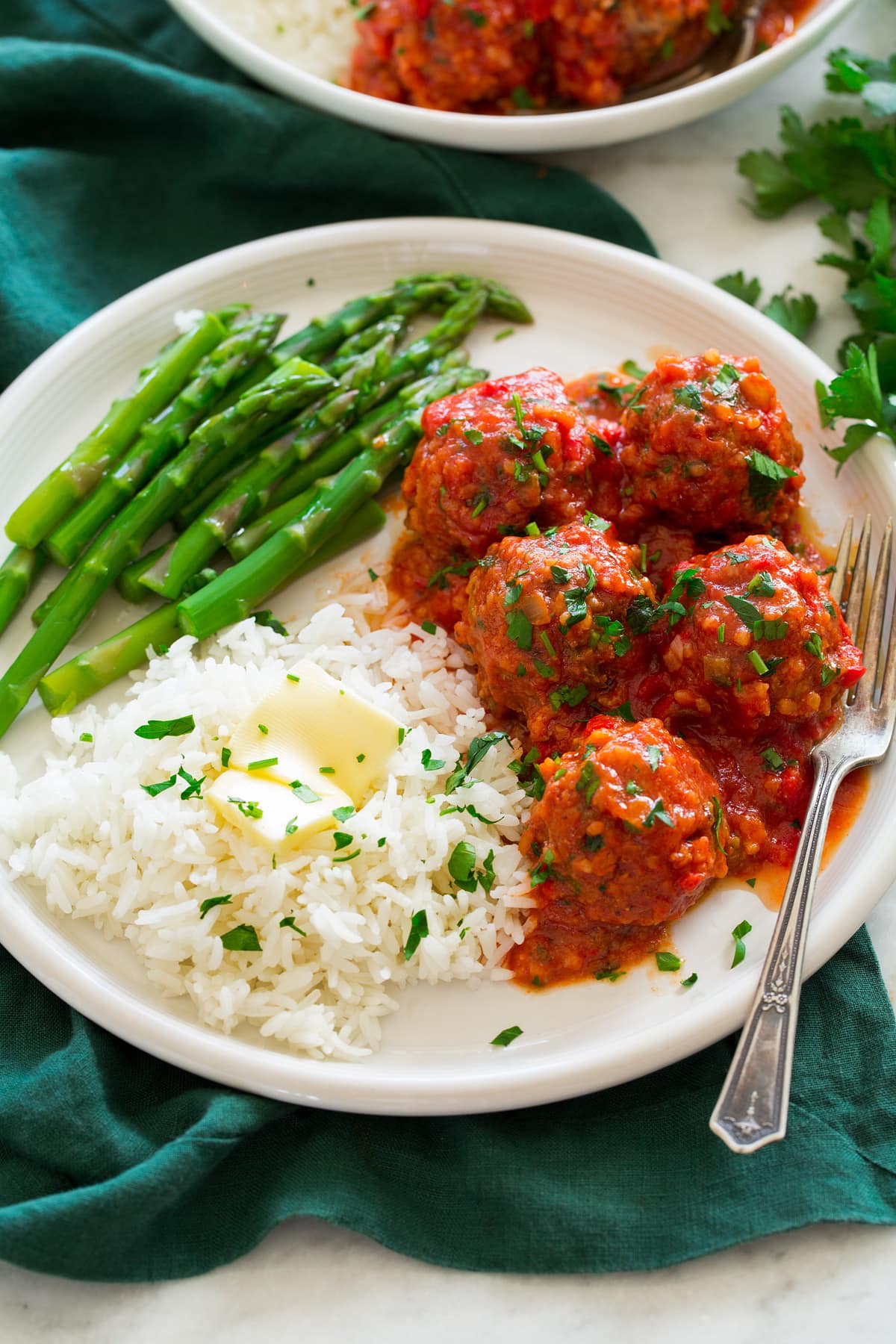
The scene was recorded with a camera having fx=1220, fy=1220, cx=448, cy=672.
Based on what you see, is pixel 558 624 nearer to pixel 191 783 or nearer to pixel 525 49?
pixel 191 783

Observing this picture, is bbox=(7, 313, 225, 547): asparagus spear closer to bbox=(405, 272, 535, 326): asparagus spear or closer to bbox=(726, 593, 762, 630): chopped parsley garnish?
bbox=(405, 272, 535, 326): asparagus spear

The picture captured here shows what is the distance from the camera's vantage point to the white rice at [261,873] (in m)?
4.00

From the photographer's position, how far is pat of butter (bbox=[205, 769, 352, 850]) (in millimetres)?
4012

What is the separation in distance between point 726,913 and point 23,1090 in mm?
2403

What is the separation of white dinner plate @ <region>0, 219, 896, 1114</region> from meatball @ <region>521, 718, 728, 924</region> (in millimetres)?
339

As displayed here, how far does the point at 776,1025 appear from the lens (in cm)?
372

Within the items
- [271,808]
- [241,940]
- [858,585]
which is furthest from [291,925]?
[858,585]

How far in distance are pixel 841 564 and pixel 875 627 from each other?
32 cm

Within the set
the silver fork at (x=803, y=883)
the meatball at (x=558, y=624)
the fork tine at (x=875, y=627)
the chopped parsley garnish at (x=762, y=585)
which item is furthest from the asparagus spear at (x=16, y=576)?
the fork tine at (x=875, y=627)

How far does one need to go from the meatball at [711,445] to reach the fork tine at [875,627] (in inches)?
17.1

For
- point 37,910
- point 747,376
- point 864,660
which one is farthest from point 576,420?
point 37,910

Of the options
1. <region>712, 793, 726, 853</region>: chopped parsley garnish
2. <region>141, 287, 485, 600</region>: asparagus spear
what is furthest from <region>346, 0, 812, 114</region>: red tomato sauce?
<region>712, 793, 726, 853</region>: chopped parsley garnish

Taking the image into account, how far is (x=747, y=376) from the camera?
4.47 m

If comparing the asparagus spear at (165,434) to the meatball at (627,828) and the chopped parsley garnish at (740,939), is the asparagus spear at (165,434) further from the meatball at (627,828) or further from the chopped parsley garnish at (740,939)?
the chopped parsley garnish at (740,939)
